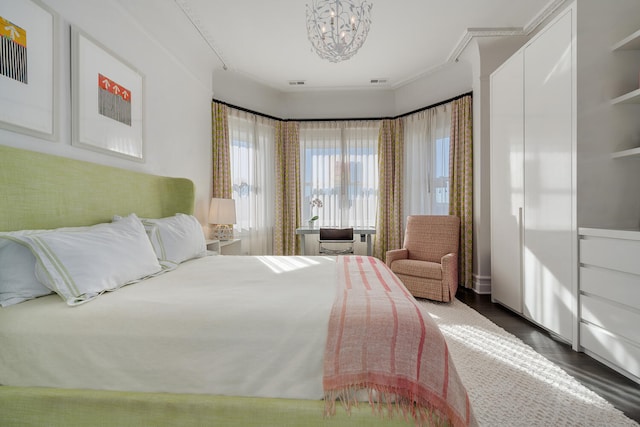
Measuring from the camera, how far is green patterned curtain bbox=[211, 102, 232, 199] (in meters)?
3.87

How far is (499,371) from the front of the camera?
1.75 meters

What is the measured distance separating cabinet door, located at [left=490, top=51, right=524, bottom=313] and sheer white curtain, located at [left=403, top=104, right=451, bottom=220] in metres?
0.93

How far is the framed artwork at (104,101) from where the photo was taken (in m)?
1.86

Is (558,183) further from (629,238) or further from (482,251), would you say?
(482,251)

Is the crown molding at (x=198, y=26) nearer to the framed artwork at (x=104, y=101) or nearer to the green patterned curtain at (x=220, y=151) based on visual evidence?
the green patterned curtain at (x=220, y=151)

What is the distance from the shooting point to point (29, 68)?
5.15 feet

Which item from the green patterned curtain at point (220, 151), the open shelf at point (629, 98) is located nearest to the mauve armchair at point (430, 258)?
the open shelf at point (629, 98)

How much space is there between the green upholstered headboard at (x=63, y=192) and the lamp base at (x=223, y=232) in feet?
3.24

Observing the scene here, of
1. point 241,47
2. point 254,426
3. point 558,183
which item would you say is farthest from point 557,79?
point 241,47

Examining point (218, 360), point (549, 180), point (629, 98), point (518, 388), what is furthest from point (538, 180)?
point (218, 360)

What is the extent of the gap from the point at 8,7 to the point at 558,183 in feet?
12.0

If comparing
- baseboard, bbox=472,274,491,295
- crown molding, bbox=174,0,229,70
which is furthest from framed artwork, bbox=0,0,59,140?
baseboard, bbox=472,274,491,295

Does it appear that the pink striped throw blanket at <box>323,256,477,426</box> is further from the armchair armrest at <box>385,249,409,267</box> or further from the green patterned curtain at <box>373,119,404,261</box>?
the green patterned curtain at <box>373,119,404,261</box>

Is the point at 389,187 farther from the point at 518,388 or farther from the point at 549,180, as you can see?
the point at 518,388
